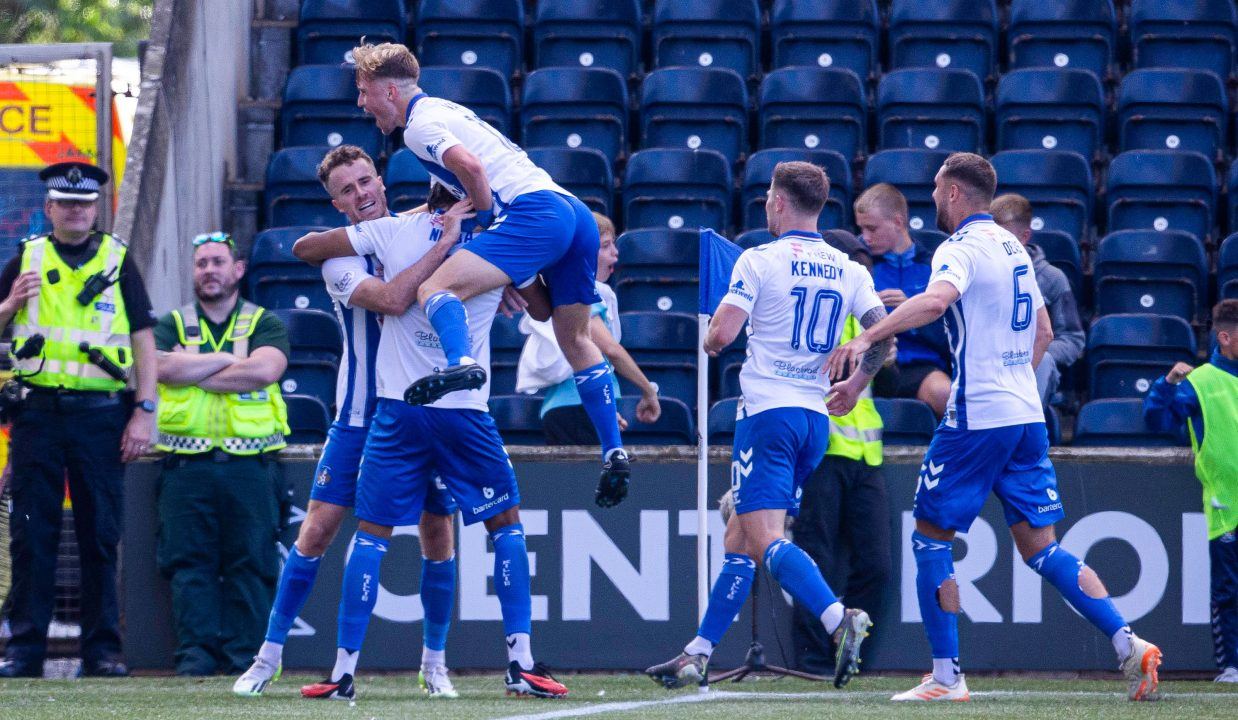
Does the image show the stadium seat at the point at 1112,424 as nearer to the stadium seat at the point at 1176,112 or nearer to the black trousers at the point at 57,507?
the stadium seat at the point at 1176,112

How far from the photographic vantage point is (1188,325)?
991 centimetres

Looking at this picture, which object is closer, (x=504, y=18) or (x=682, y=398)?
(x=682, y=398)

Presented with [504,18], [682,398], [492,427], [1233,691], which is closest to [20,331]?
[492,427]

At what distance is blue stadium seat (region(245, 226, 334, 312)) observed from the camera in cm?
1028

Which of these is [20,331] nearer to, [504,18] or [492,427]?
[492,427]

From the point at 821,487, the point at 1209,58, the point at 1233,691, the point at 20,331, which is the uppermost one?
the point at 1209,58

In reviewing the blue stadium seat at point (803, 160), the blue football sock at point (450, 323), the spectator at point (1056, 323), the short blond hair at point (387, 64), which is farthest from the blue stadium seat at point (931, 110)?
the blue football sock at point (450, 323)

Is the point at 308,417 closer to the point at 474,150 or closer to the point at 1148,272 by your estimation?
the point at 474,150

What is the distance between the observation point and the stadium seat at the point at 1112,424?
948 centimetres

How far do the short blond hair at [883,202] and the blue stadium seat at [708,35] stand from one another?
328 cm

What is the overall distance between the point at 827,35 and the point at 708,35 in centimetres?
78

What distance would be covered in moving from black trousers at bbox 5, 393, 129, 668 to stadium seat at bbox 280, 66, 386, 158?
3397 millimetres

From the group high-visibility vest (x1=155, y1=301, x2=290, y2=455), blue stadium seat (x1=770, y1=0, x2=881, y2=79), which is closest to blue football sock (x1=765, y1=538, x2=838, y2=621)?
high-visibility vest (x1=155, y1=301, x2=290, y2=455)

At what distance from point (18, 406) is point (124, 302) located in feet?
2.23
